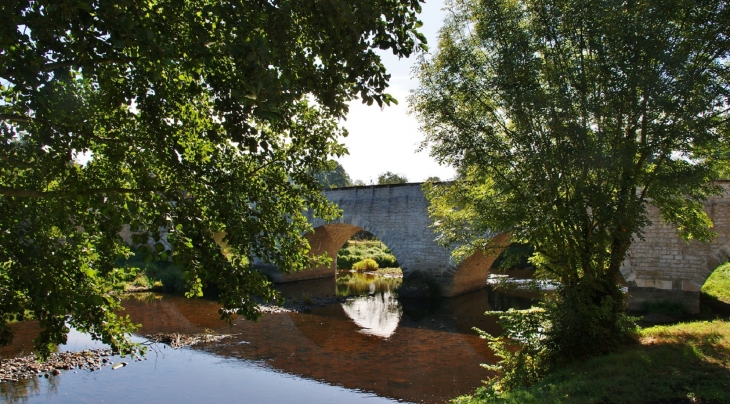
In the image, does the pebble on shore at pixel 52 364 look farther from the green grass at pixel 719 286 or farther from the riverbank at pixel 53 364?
the green grass at pixel 719 286

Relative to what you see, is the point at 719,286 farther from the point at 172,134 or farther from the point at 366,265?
the point at 366,265

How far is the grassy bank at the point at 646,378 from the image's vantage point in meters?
4.50

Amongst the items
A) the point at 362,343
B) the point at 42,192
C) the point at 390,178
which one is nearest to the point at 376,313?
the point at 362,343

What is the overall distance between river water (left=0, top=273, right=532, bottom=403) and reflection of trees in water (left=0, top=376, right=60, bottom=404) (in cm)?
1

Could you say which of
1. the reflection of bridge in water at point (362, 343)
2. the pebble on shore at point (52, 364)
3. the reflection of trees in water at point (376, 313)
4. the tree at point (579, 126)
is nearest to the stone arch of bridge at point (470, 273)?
the reflection of bridge in water at point (362, 343)

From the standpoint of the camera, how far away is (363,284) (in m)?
18.9

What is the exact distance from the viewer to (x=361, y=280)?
2016cm

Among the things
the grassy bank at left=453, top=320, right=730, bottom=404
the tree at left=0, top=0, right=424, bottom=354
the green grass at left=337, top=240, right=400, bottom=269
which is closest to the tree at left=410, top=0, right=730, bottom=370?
the grassy bank at left=453, top=320, right=730, bottom=404

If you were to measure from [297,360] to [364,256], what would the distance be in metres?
17.1

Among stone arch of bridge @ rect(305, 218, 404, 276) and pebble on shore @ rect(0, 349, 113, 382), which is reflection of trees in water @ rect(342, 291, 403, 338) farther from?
pebble on shore @ rect(0, 349, 113, 382)

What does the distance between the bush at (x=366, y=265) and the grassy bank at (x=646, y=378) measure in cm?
1763

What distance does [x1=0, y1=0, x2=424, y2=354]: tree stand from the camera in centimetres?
286

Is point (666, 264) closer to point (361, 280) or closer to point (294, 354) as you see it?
point (294, 354)

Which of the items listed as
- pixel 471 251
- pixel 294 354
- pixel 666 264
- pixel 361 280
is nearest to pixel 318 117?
pixel 471 251
